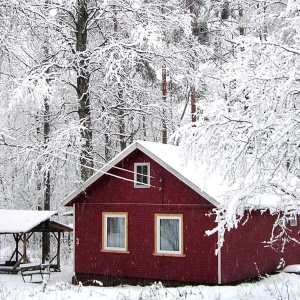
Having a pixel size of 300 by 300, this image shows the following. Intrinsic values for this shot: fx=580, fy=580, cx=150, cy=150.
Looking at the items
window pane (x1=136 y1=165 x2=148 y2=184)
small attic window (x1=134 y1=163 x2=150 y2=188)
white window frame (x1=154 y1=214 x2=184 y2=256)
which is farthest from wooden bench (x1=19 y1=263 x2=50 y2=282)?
window pane (x1=136 y1=165 x2=148 y2=184)

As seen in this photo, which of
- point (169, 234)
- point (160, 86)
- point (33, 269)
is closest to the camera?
point (169, 234)

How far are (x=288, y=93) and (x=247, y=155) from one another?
146cm

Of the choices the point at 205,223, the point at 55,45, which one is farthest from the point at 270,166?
the point at 55,45

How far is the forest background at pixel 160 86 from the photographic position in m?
9.18

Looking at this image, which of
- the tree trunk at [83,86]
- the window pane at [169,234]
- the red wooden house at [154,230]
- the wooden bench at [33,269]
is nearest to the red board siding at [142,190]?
the red wooden house at [154,230]

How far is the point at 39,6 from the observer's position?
18.1 meters

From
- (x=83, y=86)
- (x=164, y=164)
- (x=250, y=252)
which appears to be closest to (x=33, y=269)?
(x=164, y=164)

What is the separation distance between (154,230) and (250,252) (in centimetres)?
323

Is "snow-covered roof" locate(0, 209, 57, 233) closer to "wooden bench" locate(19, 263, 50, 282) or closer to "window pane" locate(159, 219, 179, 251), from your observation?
"wooden bench" locate(19, 263, 50, 282)

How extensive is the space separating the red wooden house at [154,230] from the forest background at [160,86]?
1.11 m

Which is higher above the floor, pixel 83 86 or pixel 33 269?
pixel 83 86

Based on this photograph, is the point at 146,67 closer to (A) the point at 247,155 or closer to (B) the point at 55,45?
(B) the point at 55,45

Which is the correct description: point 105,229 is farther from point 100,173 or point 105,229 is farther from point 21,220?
point 21,220

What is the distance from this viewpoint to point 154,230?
18016 mm
